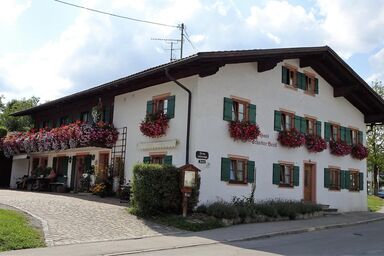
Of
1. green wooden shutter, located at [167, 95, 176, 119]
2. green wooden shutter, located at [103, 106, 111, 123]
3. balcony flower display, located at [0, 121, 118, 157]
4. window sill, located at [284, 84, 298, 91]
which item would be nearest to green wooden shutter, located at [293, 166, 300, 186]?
window sill, located at [284, 84, 298, 91]

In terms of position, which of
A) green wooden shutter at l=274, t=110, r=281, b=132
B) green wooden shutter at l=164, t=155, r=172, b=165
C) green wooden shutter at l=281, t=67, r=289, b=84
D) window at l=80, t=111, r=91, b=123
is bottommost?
green wooden shutter at l=164, t=155, r=172, b=165

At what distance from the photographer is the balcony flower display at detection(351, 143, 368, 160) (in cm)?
2483

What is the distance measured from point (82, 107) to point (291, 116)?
10771 mm

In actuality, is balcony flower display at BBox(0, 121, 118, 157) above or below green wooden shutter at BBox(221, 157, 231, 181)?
above

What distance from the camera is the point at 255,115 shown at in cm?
1916

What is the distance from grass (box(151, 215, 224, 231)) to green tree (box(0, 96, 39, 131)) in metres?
25.1

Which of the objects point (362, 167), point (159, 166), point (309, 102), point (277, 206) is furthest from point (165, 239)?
point (362, 167)

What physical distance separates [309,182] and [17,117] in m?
29.3

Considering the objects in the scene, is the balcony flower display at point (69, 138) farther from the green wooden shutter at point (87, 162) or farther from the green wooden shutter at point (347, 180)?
the green wooden shutter at point (347, 180)

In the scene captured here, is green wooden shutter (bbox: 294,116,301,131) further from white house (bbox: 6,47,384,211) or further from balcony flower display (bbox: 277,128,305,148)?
balcony flower display (bbox: 277,128,305,148)

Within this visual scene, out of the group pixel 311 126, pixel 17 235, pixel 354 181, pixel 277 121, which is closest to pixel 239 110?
pixel 277 121

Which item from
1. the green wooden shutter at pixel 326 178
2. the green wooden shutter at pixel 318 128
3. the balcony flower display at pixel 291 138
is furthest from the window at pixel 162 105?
the green wooden shutter at pixel 326 178

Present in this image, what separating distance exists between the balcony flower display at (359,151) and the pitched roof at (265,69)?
194 centimetres

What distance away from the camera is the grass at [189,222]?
13.9 metres
